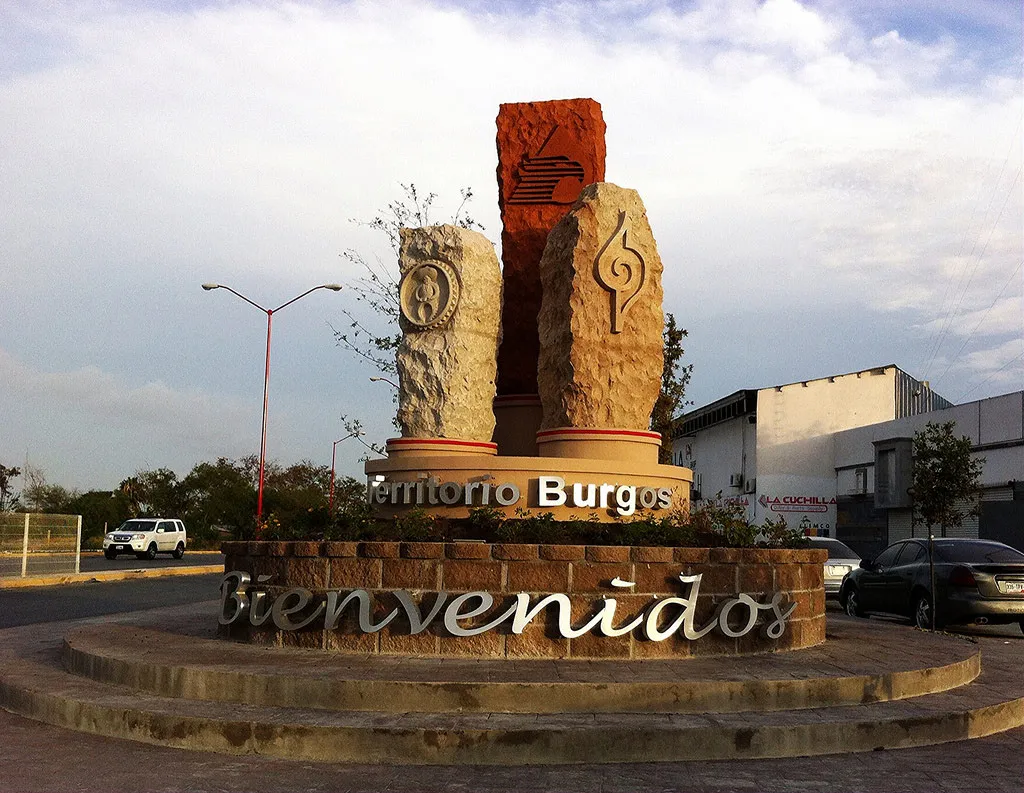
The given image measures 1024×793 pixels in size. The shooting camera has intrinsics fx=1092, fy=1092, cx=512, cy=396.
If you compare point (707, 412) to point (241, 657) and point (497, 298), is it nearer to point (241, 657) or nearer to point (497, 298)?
point (497, 298)

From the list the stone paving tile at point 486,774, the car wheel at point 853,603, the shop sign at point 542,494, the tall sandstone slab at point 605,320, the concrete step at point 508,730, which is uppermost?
the tall sandstone slab at point 605,320

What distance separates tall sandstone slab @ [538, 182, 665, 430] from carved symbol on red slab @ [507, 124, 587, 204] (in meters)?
2.48

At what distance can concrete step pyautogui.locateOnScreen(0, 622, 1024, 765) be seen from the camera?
789 cm

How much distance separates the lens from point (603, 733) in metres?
7.91

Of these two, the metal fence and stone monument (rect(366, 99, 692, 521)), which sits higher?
stone monument (rect(366, 99, 692, 521))

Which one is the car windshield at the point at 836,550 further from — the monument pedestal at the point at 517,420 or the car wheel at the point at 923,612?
the monument pedestal at the point at 517,420

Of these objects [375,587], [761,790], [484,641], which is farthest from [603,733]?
[375,587]

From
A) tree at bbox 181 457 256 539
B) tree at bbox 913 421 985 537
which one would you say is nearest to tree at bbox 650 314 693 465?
tree at bbox 913 421 985 537

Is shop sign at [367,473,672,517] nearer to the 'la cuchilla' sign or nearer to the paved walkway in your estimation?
the 'la cuchilla' sign

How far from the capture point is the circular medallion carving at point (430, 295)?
14266mm

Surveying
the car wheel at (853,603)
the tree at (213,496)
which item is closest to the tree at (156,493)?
the tree at (213,496)

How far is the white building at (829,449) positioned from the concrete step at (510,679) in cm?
3266

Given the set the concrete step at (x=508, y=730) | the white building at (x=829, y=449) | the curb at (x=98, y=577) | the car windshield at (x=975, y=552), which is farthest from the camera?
the white building at (x=829, y=449)

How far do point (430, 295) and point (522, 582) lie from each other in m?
5.25
